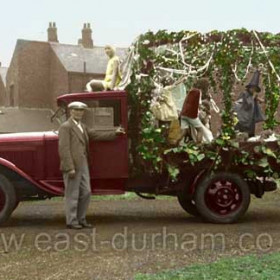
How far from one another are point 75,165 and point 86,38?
103ft

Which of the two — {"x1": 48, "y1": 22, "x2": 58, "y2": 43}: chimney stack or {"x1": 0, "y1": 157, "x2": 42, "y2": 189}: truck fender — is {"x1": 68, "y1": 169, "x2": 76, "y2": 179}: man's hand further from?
{"x1": 48, "y1": 22, "x2": 58, "y2": 43}: chimney stack

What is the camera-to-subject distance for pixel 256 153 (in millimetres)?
9070

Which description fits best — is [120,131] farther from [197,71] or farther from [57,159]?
[197,71]

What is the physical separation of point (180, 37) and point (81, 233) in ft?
11.0

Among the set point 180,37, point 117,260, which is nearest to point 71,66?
point 180,37

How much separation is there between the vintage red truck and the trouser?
0.35 meters

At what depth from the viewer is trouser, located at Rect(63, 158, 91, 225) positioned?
8.46 m

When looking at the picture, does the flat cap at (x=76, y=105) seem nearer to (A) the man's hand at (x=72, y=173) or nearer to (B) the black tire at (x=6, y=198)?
(A) the man's hand at (x=72, y=173)

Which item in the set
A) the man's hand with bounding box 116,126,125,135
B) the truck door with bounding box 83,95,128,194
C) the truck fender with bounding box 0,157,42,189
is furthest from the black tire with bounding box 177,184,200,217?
the truck fender with bounding box 0,157,42,189

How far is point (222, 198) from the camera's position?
9.16 meters

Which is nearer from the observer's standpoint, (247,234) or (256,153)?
(247,234)

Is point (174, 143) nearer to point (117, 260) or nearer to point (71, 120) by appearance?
point (71, 120)


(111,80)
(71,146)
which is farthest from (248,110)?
(71,146)

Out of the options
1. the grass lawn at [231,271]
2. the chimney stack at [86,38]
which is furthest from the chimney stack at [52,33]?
the grass lawn at [231,271]
